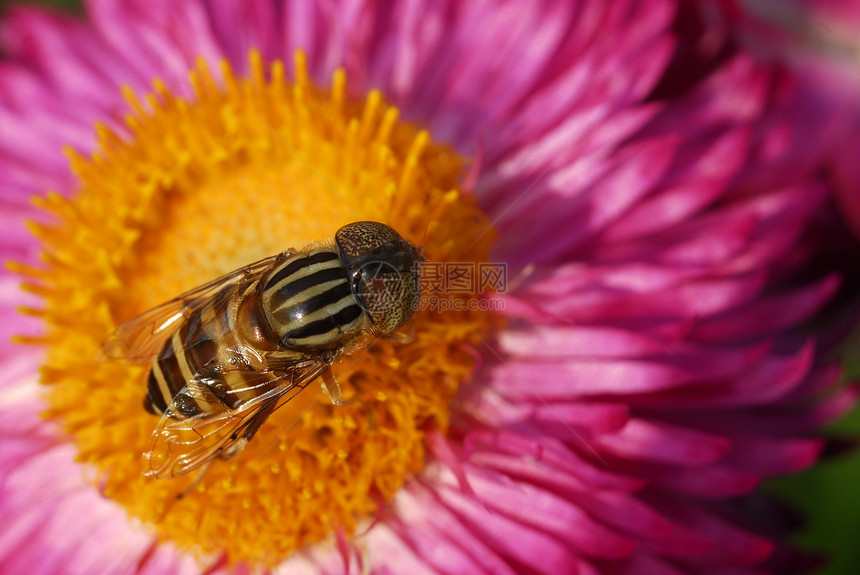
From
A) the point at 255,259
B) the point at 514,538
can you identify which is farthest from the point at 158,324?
the point at 514,538

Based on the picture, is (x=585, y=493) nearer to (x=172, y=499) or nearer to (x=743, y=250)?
(x=743, y=250)

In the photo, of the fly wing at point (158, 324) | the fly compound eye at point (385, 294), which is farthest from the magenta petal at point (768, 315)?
the fly wing at point (158, 324)

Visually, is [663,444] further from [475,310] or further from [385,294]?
[385,294]

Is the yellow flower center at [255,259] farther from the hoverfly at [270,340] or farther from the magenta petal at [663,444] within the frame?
the magenta petal at [663,444]

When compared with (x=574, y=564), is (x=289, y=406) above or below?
above

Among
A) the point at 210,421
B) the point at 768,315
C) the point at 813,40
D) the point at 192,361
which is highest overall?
the point at 192,361

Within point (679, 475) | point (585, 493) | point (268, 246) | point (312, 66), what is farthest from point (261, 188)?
point (679, 475)

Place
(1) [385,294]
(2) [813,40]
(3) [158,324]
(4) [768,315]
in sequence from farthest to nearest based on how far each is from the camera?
1. (2) [813,40]
2. (4) [768,315]
3. (3) [158,324]
4. (1) [385,294]
